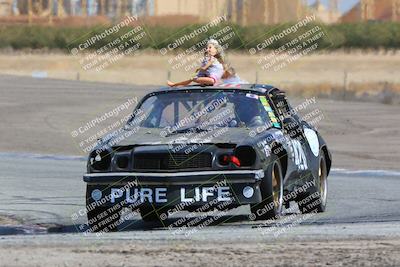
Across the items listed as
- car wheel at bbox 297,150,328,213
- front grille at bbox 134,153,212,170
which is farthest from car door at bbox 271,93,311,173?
front grille at bbox 134,153,212,170

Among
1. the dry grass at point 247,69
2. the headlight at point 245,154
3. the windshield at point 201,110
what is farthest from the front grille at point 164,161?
the dry grass at point 247,69

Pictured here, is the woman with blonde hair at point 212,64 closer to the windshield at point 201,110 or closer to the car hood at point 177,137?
the windshield at point 201,110

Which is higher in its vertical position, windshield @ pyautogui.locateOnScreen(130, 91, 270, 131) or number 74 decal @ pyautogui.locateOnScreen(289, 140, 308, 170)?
windshield @ pyautogui.locateOnScreen(130, 91, 270, 131)

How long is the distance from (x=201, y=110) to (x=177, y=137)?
38.4 inches

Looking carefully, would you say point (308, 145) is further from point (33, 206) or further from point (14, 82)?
point (14, 82)

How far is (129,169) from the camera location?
40.4 feet

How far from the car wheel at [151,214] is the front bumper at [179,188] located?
0.68m

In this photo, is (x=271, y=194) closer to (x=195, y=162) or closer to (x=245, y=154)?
(x=245, y=154)

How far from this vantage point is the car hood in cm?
1255

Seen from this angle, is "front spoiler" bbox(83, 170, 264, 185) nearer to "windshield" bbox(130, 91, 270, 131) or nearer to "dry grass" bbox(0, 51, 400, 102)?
"windshield" bbox(130, 91, 270, 131)

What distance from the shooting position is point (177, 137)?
41.9 feet

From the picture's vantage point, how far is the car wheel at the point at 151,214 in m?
13.1

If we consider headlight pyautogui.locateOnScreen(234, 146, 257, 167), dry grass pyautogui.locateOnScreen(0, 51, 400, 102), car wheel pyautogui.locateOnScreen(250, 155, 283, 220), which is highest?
headlight pyautogui.locateOnScreen(234, 146, 257, 167)

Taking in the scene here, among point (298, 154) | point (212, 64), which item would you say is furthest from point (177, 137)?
point (212, 64)
